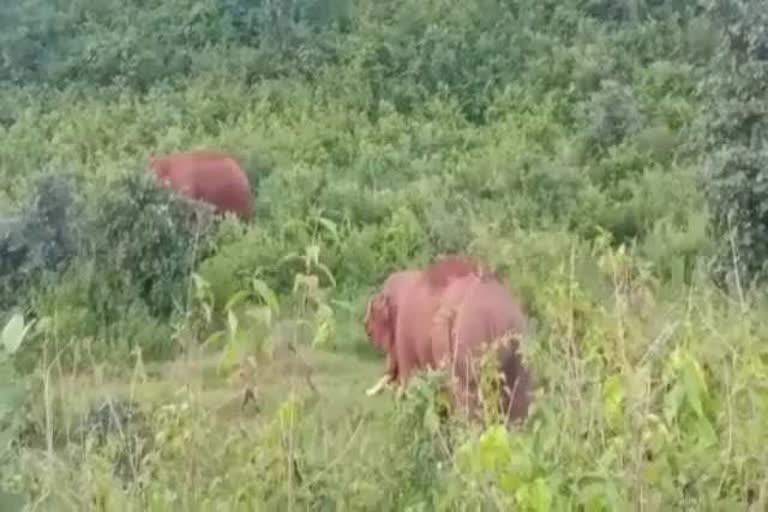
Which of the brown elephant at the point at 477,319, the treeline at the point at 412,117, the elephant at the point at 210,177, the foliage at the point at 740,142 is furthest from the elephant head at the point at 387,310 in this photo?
the elephant at the point at 210,177

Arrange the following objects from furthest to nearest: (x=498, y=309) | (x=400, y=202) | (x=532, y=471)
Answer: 1. (x=400, y=202)
2. (x=498, y=309)
3. (x=532, y=471)

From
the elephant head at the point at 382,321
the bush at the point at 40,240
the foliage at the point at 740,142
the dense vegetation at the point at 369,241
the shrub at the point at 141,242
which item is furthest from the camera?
the bush at the point at 40,240

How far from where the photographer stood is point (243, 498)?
3559 millimetres

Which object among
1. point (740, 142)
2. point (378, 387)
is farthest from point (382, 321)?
point (740, 142)

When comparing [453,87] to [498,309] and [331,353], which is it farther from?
[498,309]

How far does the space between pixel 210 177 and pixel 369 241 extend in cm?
119

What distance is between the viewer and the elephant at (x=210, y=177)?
32.0ft

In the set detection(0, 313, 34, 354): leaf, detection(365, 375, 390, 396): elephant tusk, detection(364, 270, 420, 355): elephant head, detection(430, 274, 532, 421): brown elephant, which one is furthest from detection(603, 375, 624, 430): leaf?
detection(365, 375, 390, 396): elephant tusk

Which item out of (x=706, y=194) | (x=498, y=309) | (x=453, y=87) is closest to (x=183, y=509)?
(x=498, y=309)

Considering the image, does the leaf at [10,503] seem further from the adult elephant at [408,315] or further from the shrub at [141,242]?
the shrub at [141,242]

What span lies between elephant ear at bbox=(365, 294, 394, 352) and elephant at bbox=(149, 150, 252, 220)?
262 cm

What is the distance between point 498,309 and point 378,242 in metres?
3.40

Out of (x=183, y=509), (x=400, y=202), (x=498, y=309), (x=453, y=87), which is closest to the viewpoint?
(x=183, y=509)

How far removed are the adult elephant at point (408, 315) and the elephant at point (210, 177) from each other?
2.58 m
